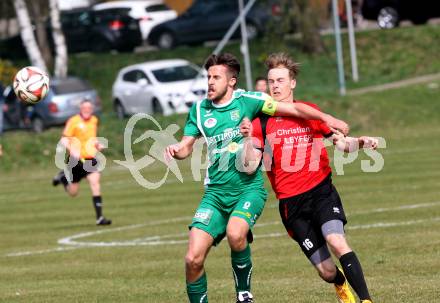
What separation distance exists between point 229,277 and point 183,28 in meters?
36.4

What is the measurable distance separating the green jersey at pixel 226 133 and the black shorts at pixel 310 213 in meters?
0.43

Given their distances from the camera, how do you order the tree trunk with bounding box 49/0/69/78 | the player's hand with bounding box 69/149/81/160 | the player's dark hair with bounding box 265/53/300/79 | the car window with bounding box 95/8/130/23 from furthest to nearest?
the car window with bounding box 95/8/130/23 < the tree trunk with bounding box 49/0/69/78 < the player's hand with bounding box 69/149/81/160 < the player's dark hair with bounding box 265/53/300/79

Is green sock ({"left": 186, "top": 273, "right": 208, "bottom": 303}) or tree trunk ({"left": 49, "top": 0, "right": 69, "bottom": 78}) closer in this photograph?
green sock ({"left": 186, "top": 273, "right": 208, "bottom": 303})

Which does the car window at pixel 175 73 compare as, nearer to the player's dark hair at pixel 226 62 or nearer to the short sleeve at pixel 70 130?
the short sleeve at pixel 70 130

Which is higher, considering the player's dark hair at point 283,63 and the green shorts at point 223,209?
the player's dark hair at point 283,63

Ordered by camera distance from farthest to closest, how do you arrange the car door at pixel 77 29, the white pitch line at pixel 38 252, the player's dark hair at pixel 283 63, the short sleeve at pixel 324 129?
the car door at pixel 77 29 < the white pitch line at pixel 38 252 < the player's dark hair at pixel 283 63 < the short sleeve at pixel 324 129

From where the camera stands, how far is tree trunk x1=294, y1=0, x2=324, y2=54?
147 feet

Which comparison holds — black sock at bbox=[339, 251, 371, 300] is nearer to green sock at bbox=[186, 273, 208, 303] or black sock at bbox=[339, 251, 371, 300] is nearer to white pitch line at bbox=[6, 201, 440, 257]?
green sock at bbox=[186, 273, 208, 303]

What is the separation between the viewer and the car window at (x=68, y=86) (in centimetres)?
4088

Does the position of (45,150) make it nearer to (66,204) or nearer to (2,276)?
(66,204)

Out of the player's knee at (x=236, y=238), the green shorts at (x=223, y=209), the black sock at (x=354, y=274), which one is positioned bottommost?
the black sock at (x=354, y=274)

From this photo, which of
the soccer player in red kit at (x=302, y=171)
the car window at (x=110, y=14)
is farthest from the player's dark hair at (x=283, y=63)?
the car window at (x=110, y=14)

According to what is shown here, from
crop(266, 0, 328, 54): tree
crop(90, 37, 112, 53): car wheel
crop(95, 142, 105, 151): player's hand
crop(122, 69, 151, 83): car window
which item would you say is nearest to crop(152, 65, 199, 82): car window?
crop(122, 69, 151, 83): car window

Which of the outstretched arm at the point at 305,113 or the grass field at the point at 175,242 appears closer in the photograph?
the outstretched arm at the point at 305,113
